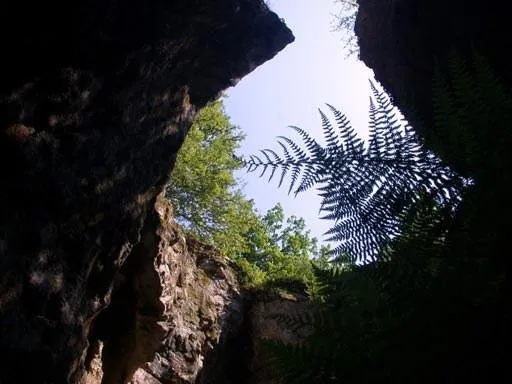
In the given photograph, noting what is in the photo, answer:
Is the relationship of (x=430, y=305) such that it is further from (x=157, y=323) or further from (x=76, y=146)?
(x=157, y=323)

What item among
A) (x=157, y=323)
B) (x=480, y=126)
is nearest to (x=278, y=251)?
(x=157, y=323)

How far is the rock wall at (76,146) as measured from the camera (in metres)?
3.69

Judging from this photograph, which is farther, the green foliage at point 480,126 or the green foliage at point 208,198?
the green foliage at point 208,198

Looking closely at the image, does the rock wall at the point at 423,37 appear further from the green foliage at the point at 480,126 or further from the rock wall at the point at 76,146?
the green foliage at the point at 480,126

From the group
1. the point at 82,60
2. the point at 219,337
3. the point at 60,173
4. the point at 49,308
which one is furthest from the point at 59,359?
the point at 219,337

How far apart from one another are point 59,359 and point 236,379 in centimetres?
590

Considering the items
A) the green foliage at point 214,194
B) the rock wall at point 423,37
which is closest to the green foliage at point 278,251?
the green foliage at point 214,194

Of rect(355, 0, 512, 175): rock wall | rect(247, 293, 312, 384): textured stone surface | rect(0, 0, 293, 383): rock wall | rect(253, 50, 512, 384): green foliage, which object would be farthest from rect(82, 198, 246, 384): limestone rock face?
rect(253, 50, 512, 384): green foliage

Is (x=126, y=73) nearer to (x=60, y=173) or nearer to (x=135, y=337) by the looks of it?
(x=60, y=173)

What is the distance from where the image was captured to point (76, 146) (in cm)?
423

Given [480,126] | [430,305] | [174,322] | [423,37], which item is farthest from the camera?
[174,322]

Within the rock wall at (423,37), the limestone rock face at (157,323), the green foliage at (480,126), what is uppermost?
the rock wall at (423,37)

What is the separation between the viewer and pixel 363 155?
3.99ft

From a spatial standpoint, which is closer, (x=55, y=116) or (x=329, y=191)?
(x=329, y=191)
